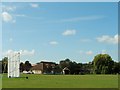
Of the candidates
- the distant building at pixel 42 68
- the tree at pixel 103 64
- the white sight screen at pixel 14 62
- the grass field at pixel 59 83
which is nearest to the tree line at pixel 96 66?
the tree at pixel 103 64

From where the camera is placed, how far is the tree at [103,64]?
340 ft

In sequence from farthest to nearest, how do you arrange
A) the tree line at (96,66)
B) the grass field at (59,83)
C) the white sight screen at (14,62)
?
the tree line at (96,66) → the white sight screen at (14,62) → the grass field at (59,83)

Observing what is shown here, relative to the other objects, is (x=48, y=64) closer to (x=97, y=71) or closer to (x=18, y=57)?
(x=97, y=71)

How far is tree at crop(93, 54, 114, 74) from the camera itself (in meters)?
104

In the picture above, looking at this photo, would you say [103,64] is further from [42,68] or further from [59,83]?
[59,83]

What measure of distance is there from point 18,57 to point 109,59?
7346 cm

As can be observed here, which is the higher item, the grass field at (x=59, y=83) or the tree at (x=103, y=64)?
the tree at (x=103, y=64)

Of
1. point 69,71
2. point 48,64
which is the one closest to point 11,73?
point 69,71

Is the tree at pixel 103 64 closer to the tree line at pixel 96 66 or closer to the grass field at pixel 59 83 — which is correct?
the tree line at pixel 96 66

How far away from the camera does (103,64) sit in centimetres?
10831

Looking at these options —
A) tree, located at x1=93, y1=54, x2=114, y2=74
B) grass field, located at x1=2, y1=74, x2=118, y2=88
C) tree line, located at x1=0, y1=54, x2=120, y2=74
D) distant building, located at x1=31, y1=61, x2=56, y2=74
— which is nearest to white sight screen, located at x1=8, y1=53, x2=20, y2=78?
grass field, located at x1=2, y1=74, x2=118, y2=88

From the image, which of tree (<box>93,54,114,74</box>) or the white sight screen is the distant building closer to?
tree (<box>93,54,114,74</box>)

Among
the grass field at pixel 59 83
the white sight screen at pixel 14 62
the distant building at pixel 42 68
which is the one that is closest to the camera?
the grass field at pixel 59 83

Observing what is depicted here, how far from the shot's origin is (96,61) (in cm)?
10825
